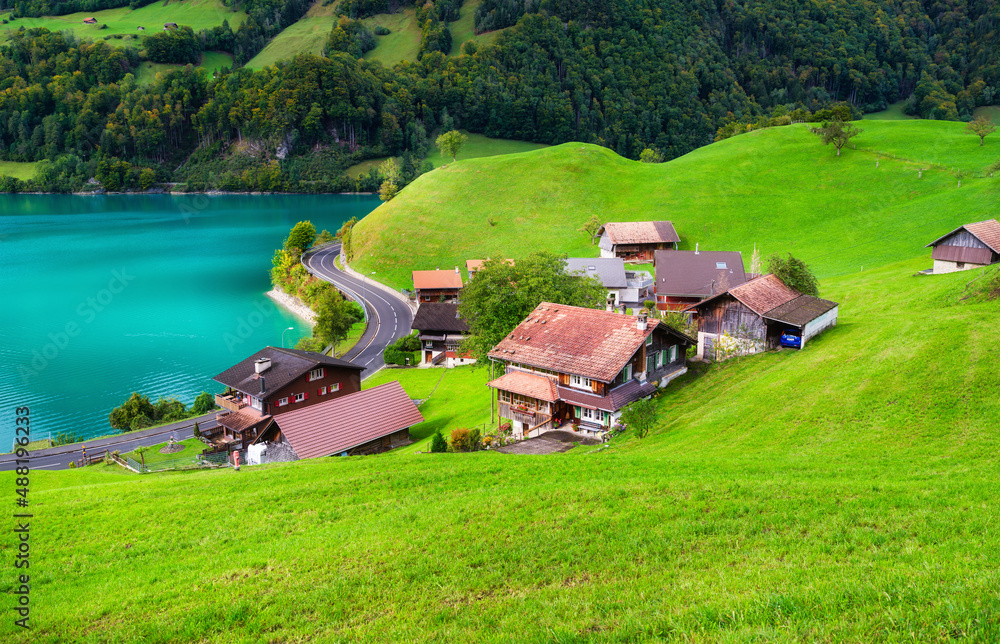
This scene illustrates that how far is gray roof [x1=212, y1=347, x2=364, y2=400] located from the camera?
169 feet

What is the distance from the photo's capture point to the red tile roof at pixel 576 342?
39406 mm

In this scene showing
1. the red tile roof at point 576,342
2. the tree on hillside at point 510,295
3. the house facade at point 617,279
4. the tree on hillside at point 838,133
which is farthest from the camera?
the tree on hillside at point 838,133

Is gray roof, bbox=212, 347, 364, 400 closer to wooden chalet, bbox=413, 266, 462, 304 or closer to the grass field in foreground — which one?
the grass field in foreground

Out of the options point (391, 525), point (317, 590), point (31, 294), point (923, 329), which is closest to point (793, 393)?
point (923, 329)

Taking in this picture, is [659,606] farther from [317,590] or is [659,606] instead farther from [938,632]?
[317,590]

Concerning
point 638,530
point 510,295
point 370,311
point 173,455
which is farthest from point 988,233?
point 370,311

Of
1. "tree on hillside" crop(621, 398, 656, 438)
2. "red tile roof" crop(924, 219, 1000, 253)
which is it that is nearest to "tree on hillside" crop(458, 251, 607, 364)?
→ "tree on hillside" crop(621, 398, 656, 438)

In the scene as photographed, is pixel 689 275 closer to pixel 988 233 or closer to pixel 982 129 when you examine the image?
pixel 988 233

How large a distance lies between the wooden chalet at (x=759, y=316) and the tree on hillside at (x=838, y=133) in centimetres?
8700

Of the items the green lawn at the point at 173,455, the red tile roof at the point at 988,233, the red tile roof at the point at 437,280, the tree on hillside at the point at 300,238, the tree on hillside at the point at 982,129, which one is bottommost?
the green lawn at the point at 173,455

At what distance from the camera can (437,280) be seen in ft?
302

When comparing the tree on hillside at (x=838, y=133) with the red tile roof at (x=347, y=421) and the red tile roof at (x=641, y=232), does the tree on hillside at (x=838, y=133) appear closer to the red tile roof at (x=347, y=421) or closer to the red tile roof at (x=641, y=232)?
the red tile roof at (x=641, y=232)

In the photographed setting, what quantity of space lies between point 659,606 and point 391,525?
30.2 ft

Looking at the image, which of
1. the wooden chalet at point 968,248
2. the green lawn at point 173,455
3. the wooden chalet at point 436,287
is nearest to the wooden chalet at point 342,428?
the green lawn at point 173,455
